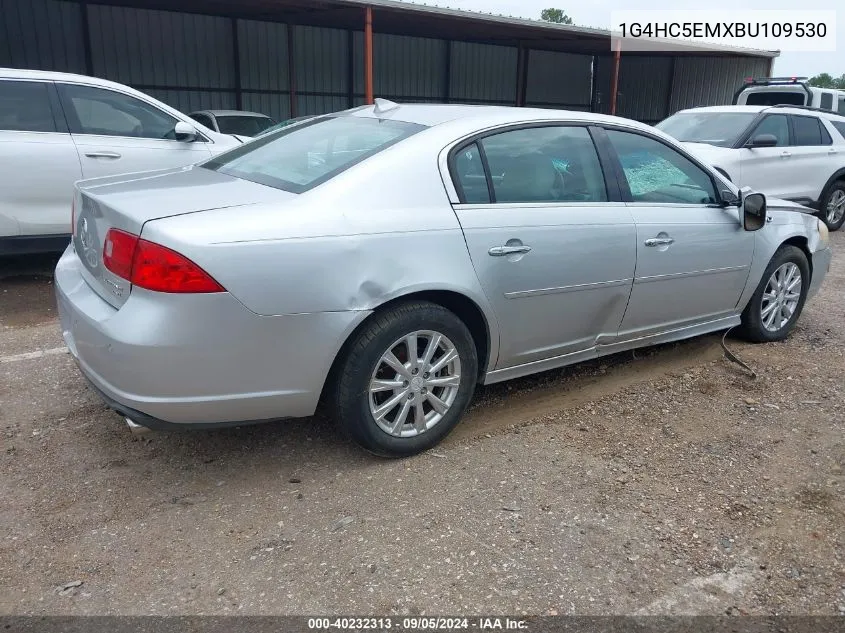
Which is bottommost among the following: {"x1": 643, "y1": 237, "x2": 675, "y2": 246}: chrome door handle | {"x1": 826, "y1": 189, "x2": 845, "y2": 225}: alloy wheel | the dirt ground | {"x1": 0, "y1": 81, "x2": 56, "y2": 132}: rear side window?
the dirt ground

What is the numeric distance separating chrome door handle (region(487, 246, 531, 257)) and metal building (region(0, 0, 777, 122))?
9.37 m

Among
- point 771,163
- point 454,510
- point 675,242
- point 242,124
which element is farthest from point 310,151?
point 242,124

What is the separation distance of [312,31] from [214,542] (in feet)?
53.9

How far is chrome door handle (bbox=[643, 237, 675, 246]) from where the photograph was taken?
3.88m

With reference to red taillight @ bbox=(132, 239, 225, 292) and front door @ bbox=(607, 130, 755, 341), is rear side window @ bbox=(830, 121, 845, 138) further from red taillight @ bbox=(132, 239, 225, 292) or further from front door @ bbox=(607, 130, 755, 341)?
red taillight @ bbox=(132, 239, 225, 292)

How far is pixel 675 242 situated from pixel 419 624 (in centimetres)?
262

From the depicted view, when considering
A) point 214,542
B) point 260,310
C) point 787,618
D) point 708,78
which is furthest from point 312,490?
point 708,78

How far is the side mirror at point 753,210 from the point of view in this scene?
4336 millimetres

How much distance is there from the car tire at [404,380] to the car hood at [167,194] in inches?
27.6

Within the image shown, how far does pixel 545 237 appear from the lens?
11.3ft

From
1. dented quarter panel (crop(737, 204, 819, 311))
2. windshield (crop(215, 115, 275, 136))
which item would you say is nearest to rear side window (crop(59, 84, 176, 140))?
windshield (crop(215, 115, 275, 136))

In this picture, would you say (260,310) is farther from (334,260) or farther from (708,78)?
(708,78)

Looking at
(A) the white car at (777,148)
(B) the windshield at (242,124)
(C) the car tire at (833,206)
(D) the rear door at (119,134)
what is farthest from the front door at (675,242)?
(B) the windshield at (242,124)

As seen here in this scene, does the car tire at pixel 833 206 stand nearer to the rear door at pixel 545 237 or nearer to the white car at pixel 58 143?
the rear door at pixel 545 237
